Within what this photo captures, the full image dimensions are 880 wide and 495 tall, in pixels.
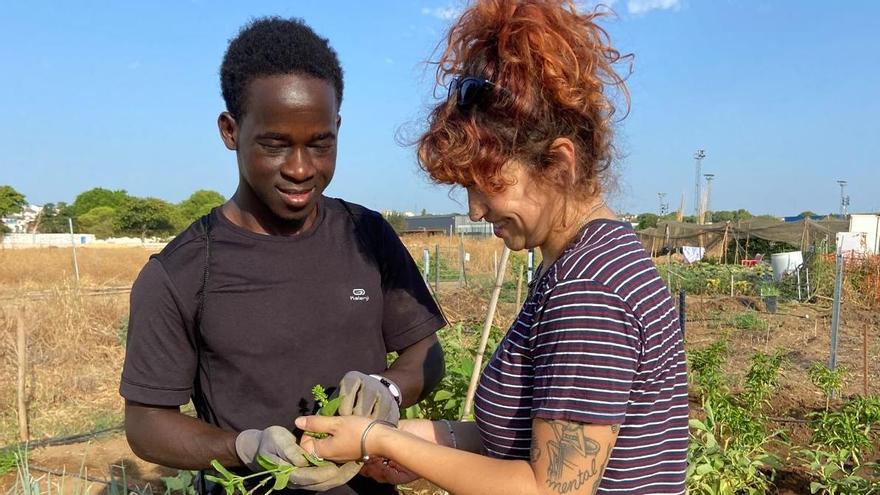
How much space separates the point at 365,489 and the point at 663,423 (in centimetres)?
85

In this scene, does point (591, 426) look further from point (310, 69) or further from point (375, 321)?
point (310, 69)

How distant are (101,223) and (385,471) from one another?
162 ft

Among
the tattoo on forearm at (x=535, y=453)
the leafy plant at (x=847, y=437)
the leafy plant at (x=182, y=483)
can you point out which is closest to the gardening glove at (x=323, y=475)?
the tattoo on forearm at (x=535, y=453)

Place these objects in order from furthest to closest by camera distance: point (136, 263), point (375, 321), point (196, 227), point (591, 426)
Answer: point (136, 263) → point (375, 321) → point (196, 227) → point (591, 426)

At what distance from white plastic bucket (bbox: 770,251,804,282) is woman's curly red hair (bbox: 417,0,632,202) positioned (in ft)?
49.7

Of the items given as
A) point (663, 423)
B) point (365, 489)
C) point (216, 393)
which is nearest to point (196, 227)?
point (216, 393)

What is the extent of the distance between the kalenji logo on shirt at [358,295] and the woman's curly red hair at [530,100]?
52 centimetres

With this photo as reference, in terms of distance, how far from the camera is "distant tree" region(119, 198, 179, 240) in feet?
141

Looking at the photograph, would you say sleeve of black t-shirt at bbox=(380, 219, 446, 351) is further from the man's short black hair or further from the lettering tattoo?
the lettering tattoo

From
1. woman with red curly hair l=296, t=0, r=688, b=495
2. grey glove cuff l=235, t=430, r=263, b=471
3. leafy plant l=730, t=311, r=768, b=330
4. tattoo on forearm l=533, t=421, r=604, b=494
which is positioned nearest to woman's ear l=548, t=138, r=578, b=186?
woman with red curly hair l=296, t=0, r=688, b=495

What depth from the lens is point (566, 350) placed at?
103 cm

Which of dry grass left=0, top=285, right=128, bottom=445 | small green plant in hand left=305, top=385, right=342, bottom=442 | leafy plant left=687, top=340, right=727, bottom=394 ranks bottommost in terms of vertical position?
dry grass left=0, top=285, right=128, bottom=445

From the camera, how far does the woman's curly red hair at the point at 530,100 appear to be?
1124 mm

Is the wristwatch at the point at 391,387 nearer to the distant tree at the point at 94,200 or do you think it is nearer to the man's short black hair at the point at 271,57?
the man's short black hair at the point at 271,57
